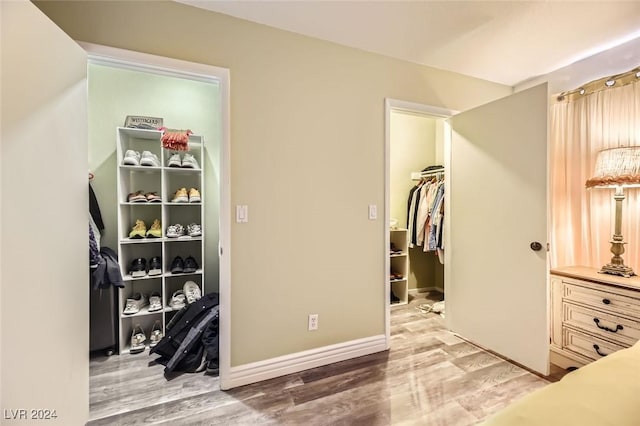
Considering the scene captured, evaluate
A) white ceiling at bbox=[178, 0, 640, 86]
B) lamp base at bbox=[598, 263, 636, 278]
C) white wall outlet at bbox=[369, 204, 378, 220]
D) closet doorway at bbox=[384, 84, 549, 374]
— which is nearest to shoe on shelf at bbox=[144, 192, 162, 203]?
white ceiling at bbox=[178, 0, 640, 86]

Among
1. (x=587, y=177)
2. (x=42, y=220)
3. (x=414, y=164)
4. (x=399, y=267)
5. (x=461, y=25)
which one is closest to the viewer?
(x=42, y=220)

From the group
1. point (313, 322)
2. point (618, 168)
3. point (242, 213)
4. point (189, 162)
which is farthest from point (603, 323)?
point (189, 162)

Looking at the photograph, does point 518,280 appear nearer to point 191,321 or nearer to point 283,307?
point 283,307

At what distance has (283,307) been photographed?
1.96 metres

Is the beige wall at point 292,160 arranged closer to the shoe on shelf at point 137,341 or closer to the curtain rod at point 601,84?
the shoe on shelf at point 137,341

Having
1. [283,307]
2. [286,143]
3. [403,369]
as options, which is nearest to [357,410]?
[403,369]

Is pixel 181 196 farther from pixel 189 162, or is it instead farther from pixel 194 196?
pixel 189 162

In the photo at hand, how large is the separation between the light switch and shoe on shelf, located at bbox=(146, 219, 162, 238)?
3.68ft

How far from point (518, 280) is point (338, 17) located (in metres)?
2.18

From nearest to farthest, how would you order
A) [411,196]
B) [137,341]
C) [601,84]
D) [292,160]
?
[292,160] < [601,84] < [137,341] < [411,196]

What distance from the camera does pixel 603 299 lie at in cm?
181

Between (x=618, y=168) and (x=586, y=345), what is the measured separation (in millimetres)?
1177

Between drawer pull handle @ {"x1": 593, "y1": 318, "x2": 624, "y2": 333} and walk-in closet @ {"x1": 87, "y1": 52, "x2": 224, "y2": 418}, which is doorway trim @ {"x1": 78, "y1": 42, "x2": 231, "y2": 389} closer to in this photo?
walk-in closet @ {"x1": 87, "y1": 52, "x2": 224, "y2": 418}

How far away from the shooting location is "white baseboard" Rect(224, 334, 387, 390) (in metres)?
1.83
